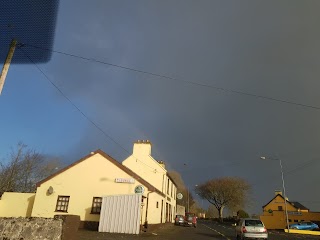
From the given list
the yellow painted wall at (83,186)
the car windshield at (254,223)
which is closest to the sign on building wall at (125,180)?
the yellow painted wall at (83,186)

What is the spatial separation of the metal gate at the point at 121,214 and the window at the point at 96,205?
7.81 feet

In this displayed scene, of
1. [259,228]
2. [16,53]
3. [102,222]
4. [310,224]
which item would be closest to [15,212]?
[102,222]

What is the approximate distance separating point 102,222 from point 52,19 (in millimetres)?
19567

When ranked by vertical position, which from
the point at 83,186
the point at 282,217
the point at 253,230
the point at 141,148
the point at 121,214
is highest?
the point at 141,148

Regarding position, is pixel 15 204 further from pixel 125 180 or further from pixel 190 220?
pixel 190 220

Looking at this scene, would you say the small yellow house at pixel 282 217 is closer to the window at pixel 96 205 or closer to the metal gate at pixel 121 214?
the window at pixel 96 205

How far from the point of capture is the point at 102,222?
23422mm

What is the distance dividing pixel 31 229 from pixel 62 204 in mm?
18513

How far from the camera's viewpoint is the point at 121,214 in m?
23.3

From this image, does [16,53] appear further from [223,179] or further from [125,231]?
[223,179]

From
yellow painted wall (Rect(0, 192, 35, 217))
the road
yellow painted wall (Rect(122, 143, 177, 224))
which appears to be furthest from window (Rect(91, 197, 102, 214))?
yellow painted wall (Rect(122, 143, 177, 224))

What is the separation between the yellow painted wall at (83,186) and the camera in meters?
26.5

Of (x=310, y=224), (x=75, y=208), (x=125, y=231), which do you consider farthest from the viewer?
(x=310, y=224)

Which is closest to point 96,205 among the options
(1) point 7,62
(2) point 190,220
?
(1) point 7,62
